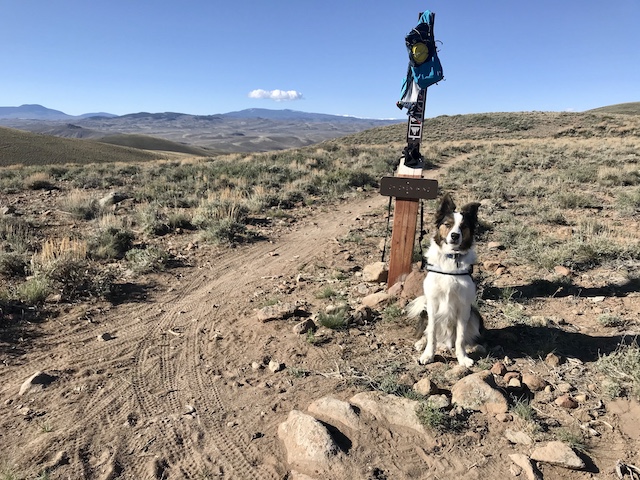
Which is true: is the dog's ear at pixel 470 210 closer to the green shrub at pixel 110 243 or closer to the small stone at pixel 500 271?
the small stone at pixel 500 271

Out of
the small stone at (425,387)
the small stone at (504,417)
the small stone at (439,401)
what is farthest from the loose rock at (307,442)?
the small stone at (504,417)

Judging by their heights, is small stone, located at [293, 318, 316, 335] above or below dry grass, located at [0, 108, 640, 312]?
below

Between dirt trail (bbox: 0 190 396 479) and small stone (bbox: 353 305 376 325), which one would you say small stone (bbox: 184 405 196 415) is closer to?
dirt trail (bbox: 0 190 396 479)

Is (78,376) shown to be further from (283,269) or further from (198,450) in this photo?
(283,269)

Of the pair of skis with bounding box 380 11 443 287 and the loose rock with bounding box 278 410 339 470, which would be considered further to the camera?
the pair of skis with bounding box 380 11 443 287

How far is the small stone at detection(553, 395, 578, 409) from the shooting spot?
3156 mm

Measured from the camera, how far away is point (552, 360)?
3.78 metres

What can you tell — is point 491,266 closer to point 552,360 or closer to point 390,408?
point 552,360

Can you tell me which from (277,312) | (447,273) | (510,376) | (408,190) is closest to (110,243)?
(277,312)

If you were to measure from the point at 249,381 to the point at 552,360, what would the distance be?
2.78 m

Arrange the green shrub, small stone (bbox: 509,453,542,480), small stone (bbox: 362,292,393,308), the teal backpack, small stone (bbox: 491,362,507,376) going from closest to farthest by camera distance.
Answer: small stone (bbox: 509,453,542,480), small stone (bbox: 491,362,507,376), the teal backpack, small stone (bbox: 362,292,393,308), the green shrub

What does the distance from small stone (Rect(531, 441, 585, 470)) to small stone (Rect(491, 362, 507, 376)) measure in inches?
38.5

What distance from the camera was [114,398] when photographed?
3.28 meters

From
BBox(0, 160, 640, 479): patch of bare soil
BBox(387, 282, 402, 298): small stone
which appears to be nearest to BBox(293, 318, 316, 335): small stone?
BBox(0, 160, 640, 479): patch of bare soil
